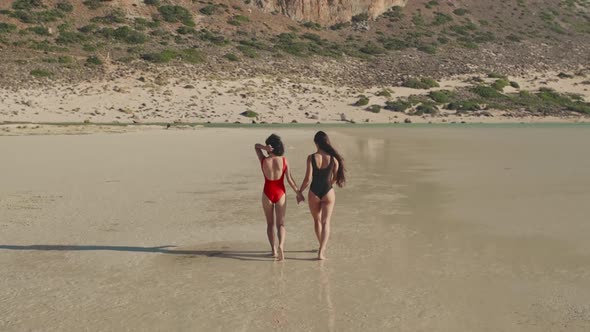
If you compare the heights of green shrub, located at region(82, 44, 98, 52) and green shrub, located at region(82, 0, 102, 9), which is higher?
green shrub, located at region(82, 0, 102, 9)

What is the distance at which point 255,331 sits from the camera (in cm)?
457

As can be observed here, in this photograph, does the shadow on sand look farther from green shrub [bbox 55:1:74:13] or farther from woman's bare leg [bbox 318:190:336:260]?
→ green shrub [bbox 55:1:74:13]

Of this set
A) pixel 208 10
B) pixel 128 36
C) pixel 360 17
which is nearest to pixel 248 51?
pixel 128 36

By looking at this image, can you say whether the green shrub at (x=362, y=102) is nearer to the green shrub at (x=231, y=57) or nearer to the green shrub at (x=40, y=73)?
the green shrub at (x=231, y=57)

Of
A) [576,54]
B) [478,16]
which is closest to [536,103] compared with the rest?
[576,54]

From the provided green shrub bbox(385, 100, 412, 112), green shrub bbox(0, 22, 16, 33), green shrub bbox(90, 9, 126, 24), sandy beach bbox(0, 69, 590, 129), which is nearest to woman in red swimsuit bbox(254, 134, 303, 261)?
sandy beach bbox(0, 69, 590, 129)

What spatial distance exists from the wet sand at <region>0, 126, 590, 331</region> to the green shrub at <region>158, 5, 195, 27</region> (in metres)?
43.1

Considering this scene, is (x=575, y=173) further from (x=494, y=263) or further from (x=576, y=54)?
(x=576, y=54)

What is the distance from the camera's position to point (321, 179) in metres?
6.76

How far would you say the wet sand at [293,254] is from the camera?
4.90 meters

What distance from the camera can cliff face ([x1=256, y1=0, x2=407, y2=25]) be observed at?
64062mm

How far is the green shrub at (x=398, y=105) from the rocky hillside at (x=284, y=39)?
580cm

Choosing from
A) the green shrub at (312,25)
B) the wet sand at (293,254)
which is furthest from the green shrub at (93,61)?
the wet sand at (293,254)

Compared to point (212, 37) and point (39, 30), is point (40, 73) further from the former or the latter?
point (212, 37)
